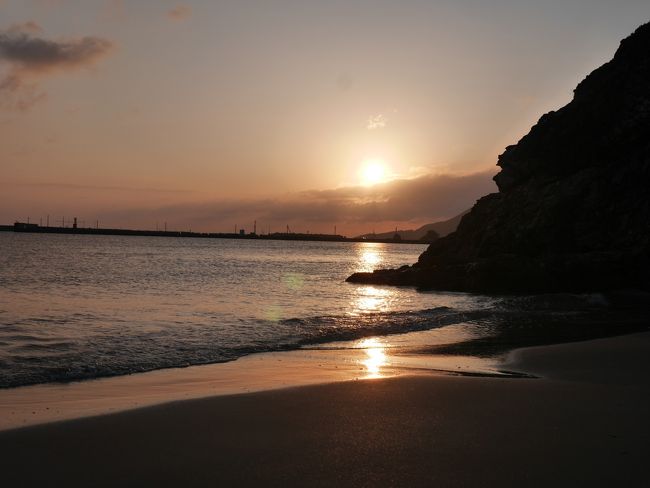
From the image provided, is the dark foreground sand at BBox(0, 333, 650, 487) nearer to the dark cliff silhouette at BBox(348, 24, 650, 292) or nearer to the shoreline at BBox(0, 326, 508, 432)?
the shoreline at BBox(0, 326, 508, 432)

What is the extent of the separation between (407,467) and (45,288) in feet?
104

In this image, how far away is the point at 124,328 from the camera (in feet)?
59.4

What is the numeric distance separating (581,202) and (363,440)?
34658mm

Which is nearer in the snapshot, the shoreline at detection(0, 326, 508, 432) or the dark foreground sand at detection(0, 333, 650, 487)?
the dark foreground sand at detection(0, 333, 650, 487)

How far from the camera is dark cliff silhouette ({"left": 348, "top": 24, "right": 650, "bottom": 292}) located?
32656 mm

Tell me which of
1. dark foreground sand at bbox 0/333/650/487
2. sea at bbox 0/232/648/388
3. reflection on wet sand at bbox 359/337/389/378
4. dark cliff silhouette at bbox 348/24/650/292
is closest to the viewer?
dark foreground sand at bbox 0/333/650/487

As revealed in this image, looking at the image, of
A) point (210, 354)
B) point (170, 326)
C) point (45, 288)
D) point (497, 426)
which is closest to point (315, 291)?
point (45, 288)

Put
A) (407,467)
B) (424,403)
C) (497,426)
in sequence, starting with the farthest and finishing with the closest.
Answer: (424,403)
(497,426)
(407,467)

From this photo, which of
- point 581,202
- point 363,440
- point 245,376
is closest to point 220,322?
point 245,376

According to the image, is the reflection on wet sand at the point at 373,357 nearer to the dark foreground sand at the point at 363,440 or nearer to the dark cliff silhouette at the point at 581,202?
the dark foreground sand at the point at 363,440

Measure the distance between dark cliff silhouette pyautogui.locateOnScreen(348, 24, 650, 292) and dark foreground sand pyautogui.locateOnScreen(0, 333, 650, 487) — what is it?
2558cm

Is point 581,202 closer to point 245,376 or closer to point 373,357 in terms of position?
point 373,357

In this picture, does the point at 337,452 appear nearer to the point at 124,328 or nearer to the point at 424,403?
the point at 424,403

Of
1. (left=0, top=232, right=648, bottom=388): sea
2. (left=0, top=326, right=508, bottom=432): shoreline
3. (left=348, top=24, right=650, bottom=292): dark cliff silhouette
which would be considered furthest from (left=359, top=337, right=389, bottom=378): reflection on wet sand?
(left=348, top=24, right=650, bottom=292): dark cliff silhouette
